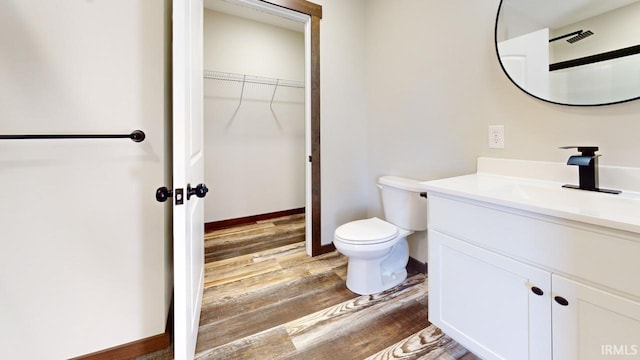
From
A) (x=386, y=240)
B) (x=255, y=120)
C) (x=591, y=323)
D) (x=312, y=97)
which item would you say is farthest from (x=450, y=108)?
(x=255, y=120)

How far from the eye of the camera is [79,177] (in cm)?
109

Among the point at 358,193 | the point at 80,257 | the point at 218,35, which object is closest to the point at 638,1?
the point at 358,193

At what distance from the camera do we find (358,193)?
8.11ft

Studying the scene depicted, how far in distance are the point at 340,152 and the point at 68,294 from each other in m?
1.90

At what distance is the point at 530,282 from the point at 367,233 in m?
0.92

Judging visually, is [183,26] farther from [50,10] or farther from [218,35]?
[218,35]

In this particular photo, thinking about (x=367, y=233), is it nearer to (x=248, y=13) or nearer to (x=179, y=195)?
(x=179, y=195)

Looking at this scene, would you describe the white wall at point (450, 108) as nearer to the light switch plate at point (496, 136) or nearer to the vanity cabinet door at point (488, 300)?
the light switch plate at point (496, 136)

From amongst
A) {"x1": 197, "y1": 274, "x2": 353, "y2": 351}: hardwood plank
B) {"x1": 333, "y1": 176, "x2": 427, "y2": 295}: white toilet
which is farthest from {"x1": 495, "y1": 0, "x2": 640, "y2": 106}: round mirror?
{"x1": 197, "y1": 274, "x2": 353, "y2": 351}: hardwood plank

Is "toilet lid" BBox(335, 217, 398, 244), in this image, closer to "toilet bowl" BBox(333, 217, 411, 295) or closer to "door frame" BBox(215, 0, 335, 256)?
"toilet bowl" BBox(333, 217, 411, 295)

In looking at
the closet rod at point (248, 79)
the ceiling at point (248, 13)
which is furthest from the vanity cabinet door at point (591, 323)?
the closet rod at point (248, 79)

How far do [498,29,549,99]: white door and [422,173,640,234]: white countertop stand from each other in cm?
45

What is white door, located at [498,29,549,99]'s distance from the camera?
1.26 meters

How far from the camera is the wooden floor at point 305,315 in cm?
129
